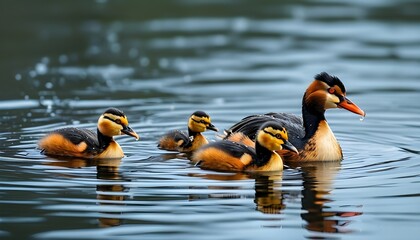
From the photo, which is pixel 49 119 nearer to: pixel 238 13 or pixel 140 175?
pixel 140 175

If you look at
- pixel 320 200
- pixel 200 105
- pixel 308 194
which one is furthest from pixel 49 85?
pixel 320 200

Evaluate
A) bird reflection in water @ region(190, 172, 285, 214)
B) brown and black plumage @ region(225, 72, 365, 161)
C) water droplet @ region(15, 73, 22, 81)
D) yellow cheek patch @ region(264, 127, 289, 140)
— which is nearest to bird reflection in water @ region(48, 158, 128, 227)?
bird reflection in water @ region(190, 172, 285, 214)

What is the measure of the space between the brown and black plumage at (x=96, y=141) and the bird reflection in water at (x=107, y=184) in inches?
4.4

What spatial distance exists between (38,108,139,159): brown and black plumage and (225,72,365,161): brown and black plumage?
1516mm

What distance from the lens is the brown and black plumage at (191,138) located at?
12.1 m

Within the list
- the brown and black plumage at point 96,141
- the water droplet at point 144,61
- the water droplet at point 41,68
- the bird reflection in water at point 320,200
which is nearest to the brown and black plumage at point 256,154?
the bird reflection in water at point 320,200

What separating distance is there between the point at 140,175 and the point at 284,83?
742 cm

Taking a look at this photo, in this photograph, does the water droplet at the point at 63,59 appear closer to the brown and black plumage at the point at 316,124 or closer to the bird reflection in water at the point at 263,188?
the brown and black plumage at the point at 316,124

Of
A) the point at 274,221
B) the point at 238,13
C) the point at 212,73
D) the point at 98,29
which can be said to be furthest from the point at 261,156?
the point at 238,13

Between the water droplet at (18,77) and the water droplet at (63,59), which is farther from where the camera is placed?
the water droplet at (63,59)

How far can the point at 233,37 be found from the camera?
74.5 ft

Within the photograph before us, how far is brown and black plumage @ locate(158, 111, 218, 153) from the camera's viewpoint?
477 inches

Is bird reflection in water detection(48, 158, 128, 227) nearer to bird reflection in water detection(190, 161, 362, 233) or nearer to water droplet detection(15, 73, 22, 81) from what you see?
bird reflection in water detection(190, 161, 362, 233)

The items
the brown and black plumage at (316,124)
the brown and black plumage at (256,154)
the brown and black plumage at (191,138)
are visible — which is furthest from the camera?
the brown and black plumage at (191,138)
